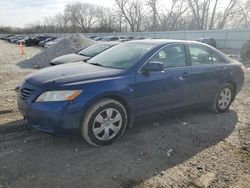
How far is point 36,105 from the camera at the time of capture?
13.0 feet

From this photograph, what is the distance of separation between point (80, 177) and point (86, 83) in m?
1.30

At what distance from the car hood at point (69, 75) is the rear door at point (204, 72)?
1.67 m

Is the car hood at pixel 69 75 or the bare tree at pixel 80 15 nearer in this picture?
the car hood at pixel 69 75

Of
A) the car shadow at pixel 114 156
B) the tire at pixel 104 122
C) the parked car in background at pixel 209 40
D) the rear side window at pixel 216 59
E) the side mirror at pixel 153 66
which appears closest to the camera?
the car shadow at pixel 114 156

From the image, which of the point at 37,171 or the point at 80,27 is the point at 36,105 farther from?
the point at 80,27

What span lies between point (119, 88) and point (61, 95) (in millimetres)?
860

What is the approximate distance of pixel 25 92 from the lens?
4223mm

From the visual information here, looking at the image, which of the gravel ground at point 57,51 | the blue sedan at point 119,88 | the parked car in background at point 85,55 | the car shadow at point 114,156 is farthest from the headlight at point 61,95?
the gravel ground at point 57,51

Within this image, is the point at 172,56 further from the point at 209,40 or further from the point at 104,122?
the point at 209,40

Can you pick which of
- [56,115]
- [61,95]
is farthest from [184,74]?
[56,115]

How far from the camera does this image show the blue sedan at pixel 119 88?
12.9 feet

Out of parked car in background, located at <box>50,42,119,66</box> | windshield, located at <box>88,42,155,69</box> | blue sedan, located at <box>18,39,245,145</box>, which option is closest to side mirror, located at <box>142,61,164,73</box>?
blue sedan, located at <box>18,39,245,145</box>

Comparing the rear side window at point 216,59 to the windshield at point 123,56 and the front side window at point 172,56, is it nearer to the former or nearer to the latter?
the front side window at point 172,56

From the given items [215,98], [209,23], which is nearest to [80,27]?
[209,23]
